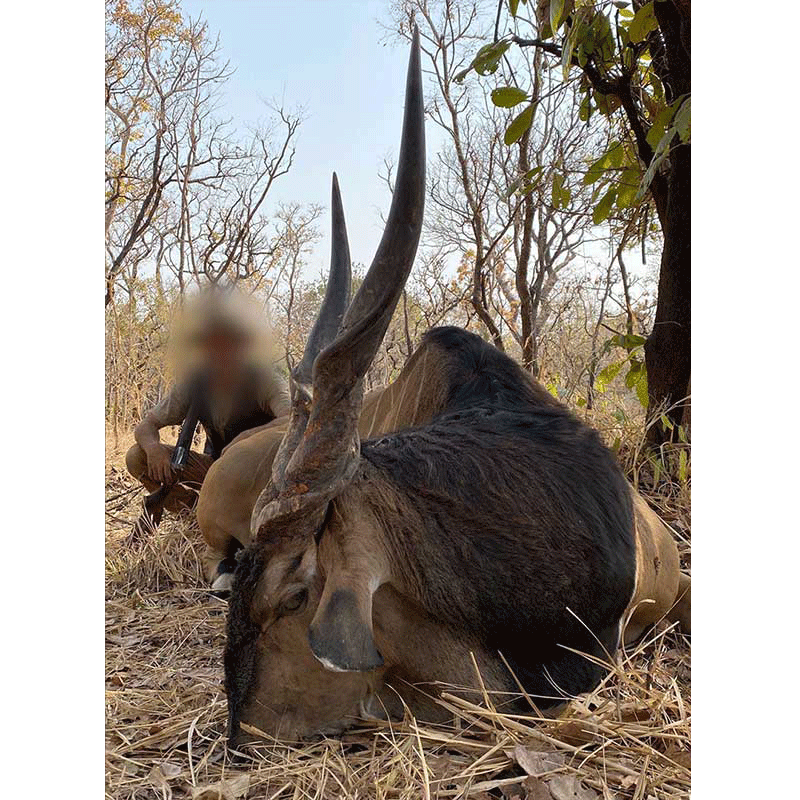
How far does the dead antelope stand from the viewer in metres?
2.02

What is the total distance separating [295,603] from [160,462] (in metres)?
3.01

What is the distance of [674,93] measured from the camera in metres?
3.82

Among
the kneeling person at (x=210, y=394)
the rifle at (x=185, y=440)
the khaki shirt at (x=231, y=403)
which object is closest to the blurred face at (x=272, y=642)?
the kneeling person at (x=210, y=394)

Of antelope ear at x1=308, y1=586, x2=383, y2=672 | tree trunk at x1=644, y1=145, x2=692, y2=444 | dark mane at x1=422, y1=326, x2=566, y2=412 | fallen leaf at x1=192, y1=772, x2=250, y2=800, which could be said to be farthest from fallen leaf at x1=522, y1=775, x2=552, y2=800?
tree trunk at x1=644, y1=145, x2=692, y2=444

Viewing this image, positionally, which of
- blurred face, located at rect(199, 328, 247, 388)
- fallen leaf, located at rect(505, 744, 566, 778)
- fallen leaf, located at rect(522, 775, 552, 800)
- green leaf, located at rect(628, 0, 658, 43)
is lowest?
fallen leaf, located at rect(522, 775, 552, 800)

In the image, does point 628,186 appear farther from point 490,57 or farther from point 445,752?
point 445,752

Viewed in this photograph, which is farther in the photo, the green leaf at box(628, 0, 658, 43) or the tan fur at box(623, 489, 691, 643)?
the green leaf at box(628, 0, 658, 43)

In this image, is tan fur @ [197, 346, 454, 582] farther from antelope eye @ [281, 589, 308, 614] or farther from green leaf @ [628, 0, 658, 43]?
green leaf @ [628, 0, 658, 43]

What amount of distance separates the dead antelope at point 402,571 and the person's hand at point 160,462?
2833 millimetres

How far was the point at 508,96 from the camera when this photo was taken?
11.2 ft
